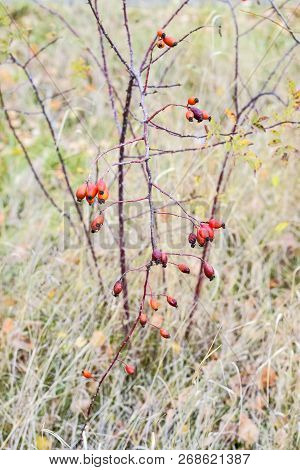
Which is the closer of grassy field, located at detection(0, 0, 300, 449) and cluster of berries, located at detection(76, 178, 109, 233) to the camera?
cluster of berries, located at detection(76, 178, 109, 233)

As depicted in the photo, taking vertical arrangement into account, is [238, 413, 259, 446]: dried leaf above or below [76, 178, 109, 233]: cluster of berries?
below

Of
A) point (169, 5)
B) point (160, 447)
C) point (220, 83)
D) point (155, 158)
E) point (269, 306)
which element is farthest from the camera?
point (169, 5)

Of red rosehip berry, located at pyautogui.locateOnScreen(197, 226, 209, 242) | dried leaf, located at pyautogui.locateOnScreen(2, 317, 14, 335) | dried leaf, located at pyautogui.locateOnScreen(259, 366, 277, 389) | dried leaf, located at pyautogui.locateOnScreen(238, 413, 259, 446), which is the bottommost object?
dried leaf, located at pyautogui.locateOnScreen(238, 413, 259, 446)

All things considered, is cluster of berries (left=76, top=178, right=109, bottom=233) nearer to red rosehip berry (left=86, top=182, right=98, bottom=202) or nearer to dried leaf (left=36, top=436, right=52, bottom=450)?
red rosehip berry (left=86, top=182, right=98, bottom=202)

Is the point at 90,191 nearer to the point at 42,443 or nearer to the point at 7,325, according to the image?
the point at 42,443

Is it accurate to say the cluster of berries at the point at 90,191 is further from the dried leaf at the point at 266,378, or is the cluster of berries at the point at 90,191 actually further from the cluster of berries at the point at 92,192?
the dried leaf at the point at 266,378

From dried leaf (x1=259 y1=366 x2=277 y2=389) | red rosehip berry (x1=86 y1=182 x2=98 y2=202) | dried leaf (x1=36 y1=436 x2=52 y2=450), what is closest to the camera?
red rosehip berry (x1=86 y1=182 x2=98 y2=202)

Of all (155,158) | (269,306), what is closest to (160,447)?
(269,306)

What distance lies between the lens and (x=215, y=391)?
7.43 feet

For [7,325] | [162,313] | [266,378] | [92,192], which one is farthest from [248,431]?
[92,192]

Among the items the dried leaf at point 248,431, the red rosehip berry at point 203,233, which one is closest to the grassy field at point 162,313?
the dried leaf at point 248,431

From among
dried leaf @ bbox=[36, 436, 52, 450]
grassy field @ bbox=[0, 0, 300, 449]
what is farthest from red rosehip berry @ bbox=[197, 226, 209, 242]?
dried leaf @ bbox=[36, 436, 52, 450]
